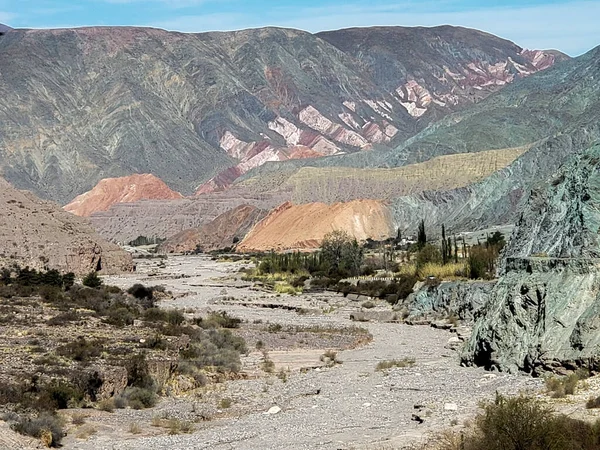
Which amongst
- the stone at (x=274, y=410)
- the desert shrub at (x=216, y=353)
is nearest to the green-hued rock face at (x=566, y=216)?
the stone at (x=274, y=410)

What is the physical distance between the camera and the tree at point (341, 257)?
8750 cm

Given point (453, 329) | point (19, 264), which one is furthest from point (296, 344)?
point (19, 264)

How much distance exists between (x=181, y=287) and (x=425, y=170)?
339ft

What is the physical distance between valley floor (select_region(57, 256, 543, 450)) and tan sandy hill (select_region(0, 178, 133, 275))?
3993 centimetres

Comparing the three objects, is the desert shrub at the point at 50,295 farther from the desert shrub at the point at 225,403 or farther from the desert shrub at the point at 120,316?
the desert shrub at the point at 225,403

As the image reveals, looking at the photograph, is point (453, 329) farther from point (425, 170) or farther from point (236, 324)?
point (425, 170)

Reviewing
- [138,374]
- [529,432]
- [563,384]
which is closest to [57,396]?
[138,374]

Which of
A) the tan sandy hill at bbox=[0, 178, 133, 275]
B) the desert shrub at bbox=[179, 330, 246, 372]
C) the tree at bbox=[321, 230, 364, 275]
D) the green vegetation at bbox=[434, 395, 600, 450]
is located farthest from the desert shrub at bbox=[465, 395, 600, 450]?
the tree at bbox=[321, 230, 364, 275]

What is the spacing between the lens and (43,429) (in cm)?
2033

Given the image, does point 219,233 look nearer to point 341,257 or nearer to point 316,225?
point 316,225

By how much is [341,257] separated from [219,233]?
91051 mm

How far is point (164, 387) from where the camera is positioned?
2784cm

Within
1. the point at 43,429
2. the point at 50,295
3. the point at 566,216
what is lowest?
the point at 43,429

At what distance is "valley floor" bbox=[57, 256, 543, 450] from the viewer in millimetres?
20672
